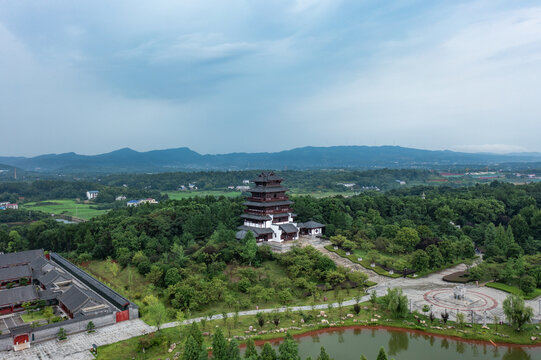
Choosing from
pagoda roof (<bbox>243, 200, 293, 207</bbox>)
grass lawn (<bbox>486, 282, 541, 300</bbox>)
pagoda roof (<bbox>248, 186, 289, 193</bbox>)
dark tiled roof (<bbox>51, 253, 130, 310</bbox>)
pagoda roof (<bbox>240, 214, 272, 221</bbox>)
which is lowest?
grass lawn (<bbox>486, 282, 541, 300</bbox>)

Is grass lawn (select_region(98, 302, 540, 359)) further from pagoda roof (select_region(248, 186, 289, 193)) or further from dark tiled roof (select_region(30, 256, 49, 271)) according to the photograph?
dark tiled roof (select_region(30, 256, 49, 271))

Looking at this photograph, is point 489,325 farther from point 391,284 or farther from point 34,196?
point 34,196

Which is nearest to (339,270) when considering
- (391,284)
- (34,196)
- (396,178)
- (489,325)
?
(391,284)

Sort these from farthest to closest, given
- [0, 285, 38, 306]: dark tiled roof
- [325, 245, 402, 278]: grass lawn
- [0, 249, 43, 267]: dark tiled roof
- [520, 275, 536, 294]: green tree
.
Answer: [0, 249, 43, 267]: dark tiled roof, [325, 245, 402, 278]: grass lawn, [520, 275, 536, 294]: green tree, [0, 285, 38, 306]: dark tiled roof

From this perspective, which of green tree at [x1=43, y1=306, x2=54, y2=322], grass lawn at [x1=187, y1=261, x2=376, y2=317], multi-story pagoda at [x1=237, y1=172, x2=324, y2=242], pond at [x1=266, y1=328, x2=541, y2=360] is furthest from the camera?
multi-story pagoda at [x1=237, y1=172, x2=324, y2=242]

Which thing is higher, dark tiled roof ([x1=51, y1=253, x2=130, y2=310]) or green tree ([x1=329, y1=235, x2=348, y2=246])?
green tree ([x1=329, y1=235, x2=348, y2=246])

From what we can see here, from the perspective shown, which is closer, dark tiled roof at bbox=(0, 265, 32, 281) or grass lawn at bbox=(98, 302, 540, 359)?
grass lawn at bbox=(98, 302, 540, 359)

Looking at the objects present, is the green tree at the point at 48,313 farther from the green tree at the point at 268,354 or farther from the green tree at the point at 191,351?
the green tree at the point at 268,354

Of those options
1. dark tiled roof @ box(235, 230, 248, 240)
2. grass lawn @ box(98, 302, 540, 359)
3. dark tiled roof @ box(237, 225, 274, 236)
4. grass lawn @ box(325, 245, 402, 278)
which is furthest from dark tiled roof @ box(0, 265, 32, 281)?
grass lawn @ box(325, 245, 402, 278)
